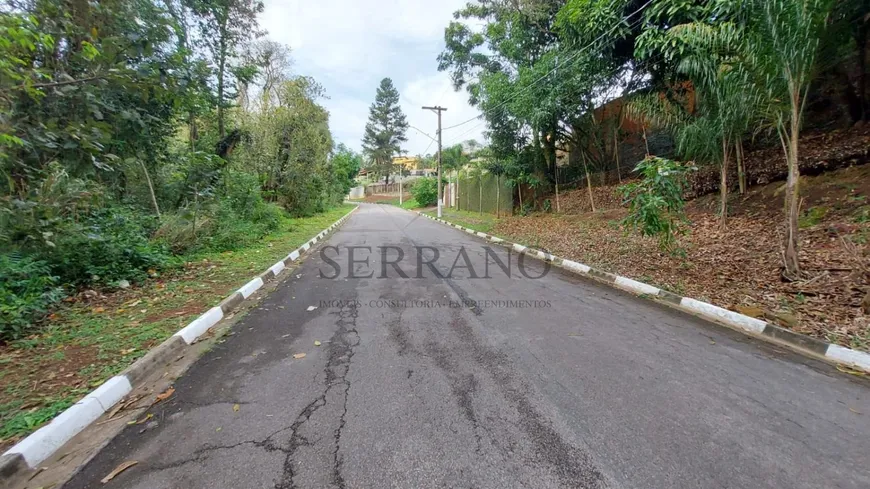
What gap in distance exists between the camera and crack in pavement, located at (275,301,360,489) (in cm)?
189

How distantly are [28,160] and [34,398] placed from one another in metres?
3.50

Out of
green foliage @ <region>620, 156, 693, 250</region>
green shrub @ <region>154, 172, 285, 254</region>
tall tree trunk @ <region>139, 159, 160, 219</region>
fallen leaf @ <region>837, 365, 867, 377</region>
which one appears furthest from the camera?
Result: tall tree trunk @ <region>139, 159, 160, 219</region>

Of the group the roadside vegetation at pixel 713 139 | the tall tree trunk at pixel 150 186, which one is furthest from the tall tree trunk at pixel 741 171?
the tall tree trunk at pixel 150 186

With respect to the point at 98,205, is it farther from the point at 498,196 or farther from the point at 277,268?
the point at 498,196

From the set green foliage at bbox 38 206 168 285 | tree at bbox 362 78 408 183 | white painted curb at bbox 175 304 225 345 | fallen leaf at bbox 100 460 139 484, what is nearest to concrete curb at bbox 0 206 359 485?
white painted curb at bbox 175 304 225 345

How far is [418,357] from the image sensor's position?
10.6 ft

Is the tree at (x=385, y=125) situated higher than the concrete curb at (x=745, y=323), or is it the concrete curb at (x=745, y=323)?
the tree at (x=385, y=125)

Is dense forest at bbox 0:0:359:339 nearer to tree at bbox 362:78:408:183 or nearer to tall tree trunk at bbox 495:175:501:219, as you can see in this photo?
tall tree trunk at bbox 495:175:501:219

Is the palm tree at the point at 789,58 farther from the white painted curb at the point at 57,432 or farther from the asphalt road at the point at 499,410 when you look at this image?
the white painted curb at the point at 57,432

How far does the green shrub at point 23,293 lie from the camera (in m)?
3.51

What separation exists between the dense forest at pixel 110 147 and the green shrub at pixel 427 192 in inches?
853

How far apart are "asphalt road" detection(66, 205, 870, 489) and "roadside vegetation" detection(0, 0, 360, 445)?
3.71ft

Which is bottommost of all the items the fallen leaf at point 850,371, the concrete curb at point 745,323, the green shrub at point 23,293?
the fallen leaf at point 850,371

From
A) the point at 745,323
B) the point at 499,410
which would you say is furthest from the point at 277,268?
the point at 745,323
